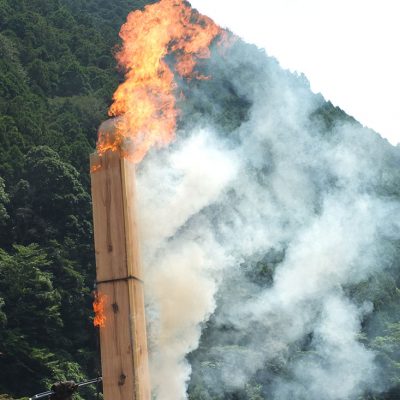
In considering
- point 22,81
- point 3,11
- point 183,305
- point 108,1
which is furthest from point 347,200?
point 108,1

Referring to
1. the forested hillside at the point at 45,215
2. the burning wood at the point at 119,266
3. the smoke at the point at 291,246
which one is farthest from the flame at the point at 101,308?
the forested hillside at the point at 45,215

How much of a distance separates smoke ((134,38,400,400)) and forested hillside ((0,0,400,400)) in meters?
0.11

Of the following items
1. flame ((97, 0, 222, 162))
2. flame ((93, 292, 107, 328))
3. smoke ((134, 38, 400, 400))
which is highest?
smoke ((134, 38, 400, 400))

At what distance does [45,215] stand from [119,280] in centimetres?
2464

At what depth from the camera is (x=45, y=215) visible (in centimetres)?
2661

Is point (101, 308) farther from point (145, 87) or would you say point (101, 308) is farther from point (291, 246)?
point (291, 246)

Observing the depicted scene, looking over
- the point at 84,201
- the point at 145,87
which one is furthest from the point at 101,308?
the point at 84,201

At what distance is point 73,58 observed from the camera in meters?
44.4

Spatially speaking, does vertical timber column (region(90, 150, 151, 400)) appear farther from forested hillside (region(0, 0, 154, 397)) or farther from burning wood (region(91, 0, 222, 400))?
forested hillside (region(0, 0, 154, 397))

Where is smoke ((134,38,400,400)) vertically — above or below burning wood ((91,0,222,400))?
above

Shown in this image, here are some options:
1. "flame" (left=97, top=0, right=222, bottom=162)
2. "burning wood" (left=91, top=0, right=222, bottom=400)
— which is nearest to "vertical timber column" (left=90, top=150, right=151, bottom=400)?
"burning wood" (left=91, top=0, right=222, bottom=400)

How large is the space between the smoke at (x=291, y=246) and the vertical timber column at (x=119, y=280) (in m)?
7.60

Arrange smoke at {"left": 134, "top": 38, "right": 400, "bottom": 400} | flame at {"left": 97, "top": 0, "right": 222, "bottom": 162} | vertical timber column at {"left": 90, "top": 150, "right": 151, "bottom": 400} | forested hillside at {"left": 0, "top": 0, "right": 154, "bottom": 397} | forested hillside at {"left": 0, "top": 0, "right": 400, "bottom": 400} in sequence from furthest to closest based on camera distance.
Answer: smoke at {"left": 134, "top": 38, "right": 400, "bottom": 400}
forested hillside at {"left": 0, "top": 0, "right": 400, "bottom": 400}
forested hillside at {"left": 0, "top": 0, "right": 154, "bottom": 397}
flame at {"left": 97, "top": 0, "right": 222, "bottom": 162}
vertical timber column at {"left": 90, "top": 150, "right": 151, "bottom": 400}

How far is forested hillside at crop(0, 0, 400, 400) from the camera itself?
72.5ft
